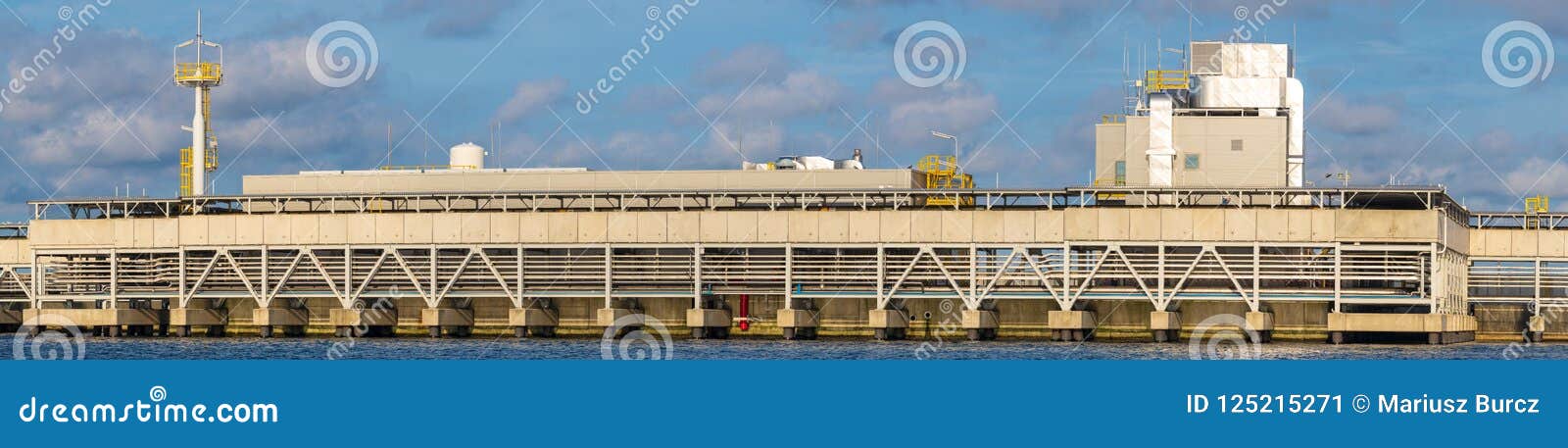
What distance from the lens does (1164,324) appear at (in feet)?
305

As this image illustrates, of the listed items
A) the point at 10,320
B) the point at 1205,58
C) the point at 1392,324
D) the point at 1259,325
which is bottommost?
the point at 10,320

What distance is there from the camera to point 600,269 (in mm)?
103125

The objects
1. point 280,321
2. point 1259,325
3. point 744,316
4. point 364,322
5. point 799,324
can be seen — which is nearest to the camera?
point 1259,325

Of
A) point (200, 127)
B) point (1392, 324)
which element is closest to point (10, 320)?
point (200, 127)

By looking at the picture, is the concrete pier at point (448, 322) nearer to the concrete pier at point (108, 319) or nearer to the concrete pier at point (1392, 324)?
the concrete pier at point (108, 319)

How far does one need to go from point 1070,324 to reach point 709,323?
17.8 m

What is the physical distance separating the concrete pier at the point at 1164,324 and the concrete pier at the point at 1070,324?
3.01 meters

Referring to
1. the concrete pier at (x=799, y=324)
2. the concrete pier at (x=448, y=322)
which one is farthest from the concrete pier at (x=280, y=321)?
the concrete pier at (x=799, y=324)

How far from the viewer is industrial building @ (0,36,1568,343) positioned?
94.3 m

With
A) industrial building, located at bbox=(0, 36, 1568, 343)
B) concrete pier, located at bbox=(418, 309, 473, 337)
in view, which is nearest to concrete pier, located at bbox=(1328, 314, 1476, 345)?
industrial building, located at bbox=(0, 36, 1568, 343)

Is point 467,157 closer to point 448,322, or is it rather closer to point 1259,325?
point 448,322

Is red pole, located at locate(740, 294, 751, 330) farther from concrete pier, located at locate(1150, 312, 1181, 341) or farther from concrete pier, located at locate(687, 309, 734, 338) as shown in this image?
concrete pier, located at locate(1150, 312, 1181, 341)

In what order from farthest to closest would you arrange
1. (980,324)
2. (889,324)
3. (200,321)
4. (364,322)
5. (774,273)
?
(200,321), (364,322), (774,273), (889,324), (980,324)

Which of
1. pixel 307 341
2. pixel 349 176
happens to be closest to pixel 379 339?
pixel 307 341
